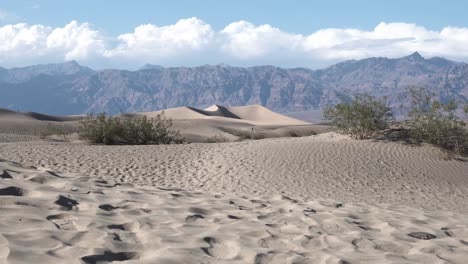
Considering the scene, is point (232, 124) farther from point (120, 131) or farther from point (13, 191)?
point (13, 191)

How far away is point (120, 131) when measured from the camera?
23219mm

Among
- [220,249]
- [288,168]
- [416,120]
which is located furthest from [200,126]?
[220,249]

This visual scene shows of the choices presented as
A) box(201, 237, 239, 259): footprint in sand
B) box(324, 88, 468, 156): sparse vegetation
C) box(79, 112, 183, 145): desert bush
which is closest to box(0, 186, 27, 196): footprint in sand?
box(201, 237, 239, 259): footprint in sand

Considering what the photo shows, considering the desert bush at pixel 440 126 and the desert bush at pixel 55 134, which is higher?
the desert bush at pixel 440 126

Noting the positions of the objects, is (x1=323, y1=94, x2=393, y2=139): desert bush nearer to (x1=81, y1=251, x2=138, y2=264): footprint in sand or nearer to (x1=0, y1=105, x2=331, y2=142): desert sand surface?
(x1=0, y1=105, x2=331, y2=142): desert sand surface

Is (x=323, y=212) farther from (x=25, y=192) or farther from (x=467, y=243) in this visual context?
(x=25, y=192)

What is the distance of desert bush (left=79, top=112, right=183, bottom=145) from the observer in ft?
74.5

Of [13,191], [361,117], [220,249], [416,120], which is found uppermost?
[361,117]

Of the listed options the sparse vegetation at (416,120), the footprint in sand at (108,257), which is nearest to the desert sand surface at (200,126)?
the sparse vegetation at (416,120)

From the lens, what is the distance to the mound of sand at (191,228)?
446 centimetres

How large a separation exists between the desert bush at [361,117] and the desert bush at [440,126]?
3.93ft

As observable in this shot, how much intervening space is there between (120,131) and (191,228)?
18369 mm

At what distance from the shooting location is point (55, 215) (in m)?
5.30

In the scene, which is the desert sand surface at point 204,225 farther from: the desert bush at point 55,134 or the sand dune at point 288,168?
the desert bush at point 55,134
